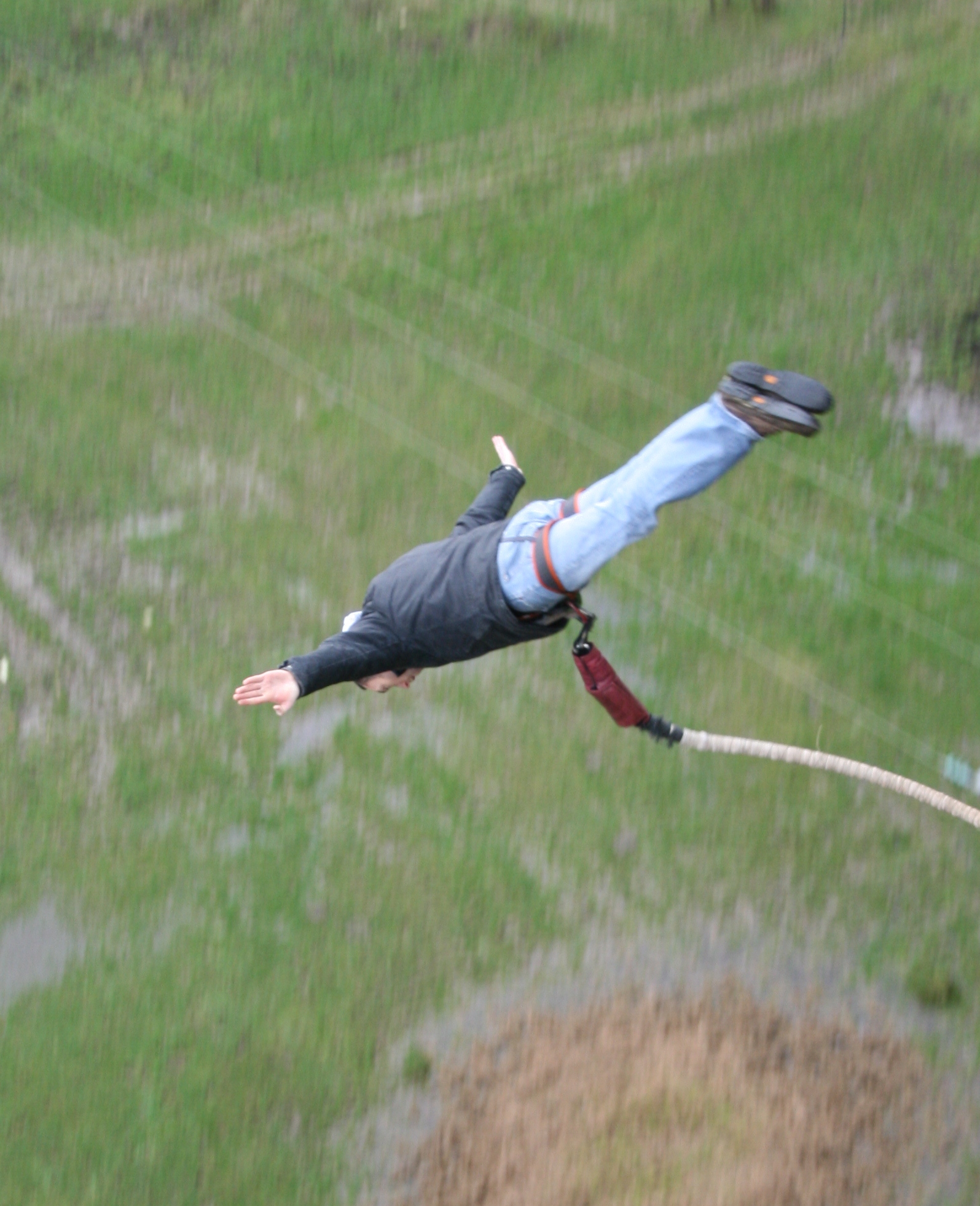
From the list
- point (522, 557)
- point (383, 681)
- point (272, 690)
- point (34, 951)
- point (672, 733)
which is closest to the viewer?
point (272, 690)

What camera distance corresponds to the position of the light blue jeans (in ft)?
11.5

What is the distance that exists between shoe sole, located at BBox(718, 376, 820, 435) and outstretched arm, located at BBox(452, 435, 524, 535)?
1.12 meters

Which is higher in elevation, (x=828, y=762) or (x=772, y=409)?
(x=772, y=409)

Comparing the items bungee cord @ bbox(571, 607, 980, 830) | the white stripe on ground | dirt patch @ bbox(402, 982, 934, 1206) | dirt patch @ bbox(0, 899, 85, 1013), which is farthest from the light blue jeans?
the white stripe on ground

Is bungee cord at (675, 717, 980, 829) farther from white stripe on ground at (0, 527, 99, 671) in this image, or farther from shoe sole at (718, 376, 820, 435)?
white stripe on ground at (0, 527, 99, 671)

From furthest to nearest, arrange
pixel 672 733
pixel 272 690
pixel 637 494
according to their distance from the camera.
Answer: pixel 672 733 → pixel 272 690 → pixel 637 494

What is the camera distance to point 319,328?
7777 millimetres

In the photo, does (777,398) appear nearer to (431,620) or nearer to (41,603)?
(431,620)

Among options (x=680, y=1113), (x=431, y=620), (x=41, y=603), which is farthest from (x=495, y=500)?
(x=41, y=603)

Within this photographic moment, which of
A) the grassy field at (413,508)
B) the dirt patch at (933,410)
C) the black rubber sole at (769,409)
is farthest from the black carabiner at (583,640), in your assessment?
the dirt patch at (933,410)

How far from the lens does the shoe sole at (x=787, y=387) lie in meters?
3.35

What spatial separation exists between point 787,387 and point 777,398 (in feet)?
0.14

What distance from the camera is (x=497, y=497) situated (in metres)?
4.48

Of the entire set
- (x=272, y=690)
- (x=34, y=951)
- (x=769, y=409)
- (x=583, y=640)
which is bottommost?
(x=34, y=951)
